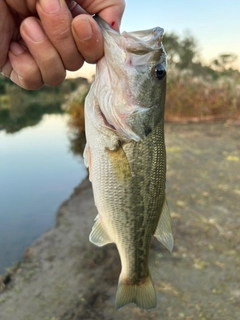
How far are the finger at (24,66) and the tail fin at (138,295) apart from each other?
138cm

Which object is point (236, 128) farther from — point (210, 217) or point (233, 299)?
point (233, 299)

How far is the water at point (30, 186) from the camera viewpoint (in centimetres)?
679

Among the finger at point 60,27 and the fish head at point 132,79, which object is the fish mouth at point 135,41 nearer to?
the fish head at point 132,79

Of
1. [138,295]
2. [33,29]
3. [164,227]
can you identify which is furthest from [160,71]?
[138,295]

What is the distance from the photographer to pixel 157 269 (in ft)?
14.7

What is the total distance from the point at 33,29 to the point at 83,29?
0.84ft

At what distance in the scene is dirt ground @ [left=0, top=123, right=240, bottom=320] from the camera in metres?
3.87

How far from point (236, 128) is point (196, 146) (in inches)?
155

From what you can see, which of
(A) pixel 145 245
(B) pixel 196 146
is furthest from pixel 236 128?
(A) pixel 145 245

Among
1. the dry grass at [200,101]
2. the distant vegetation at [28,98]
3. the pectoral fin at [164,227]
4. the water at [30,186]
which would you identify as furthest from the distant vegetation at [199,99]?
the distant vegetation at [28,98]

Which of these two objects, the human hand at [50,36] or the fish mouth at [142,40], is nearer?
the human hand at [50,36]

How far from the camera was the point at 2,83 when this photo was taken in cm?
5628

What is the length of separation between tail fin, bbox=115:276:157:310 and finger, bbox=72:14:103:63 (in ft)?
4.76

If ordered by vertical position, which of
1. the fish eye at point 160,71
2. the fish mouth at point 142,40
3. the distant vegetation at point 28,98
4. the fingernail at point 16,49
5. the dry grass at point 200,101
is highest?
the fish mouth at point 142,40
